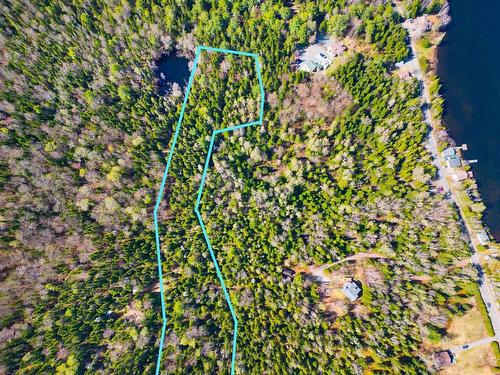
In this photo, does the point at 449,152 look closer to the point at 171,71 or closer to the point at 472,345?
the point at 472,345

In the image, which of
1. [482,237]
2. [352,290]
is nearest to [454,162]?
[482,237]

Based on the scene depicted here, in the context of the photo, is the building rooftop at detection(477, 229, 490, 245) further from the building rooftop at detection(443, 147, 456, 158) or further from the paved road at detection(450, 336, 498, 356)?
the paved road at detection(450, 336, 498, 356)

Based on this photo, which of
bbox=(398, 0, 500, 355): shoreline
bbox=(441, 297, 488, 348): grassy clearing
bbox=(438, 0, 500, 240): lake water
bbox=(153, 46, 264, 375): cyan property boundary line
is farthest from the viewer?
bbox=(438, 0, 500, 240): lake water

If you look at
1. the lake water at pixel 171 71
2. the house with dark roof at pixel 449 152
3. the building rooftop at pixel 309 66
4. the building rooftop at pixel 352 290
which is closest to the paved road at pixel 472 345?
the building rooftop at pixel 352 290

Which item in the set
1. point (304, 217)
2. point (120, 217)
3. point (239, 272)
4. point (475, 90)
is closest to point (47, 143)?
point (120, 217)

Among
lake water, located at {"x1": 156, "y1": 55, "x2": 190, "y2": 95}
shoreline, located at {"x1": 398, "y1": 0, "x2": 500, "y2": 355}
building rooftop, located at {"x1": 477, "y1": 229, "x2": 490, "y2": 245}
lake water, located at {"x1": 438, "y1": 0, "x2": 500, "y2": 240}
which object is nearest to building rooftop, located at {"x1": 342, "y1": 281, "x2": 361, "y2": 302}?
shoreline, located at {"x1": 398, "y1": 0, "x2": 500, "y2": 355}
